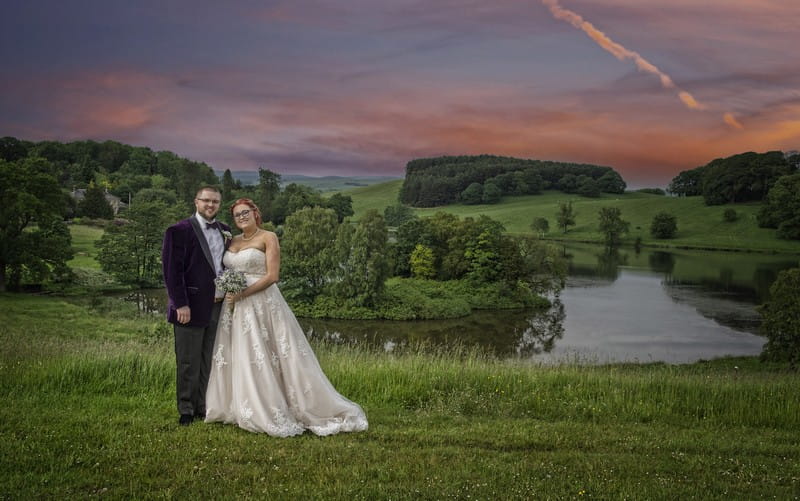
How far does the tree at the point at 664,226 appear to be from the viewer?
12394 cm

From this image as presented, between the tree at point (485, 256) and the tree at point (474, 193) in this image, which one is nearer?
the tree at point (485, 256)

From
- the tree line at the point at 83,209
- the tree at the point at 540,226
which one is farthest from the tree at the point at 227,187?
the tree at the point at 540,226

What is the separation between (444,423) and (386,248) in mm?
54683

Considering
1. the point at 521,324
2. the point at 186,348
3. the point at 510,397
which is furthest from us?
the point at 521,324

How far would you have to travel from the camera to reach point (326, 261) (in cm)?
6331

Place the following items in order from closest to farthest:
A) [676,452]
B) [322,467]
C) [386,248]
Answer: [322,467] < [676,452] < [386,248]

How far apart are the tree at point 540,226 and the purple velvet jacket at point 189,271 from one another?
429ft

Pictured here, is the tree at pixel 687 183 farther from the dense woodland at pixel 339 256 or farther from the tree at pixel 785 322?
the tree at pixel 785 322

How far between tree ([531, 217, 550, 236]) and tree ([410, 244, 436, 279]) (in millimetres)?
66751

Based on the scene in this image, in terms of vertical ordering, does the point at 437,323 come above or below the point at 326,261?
below

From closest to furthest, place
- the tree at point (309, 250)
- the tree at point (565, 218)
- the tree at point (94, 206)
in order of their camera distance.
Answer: the tree at point (309, 250) < the tree at point (94, 206) < the tree at point (565, 218)

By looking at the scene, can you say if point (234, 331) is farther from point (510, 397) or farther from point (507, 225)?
point (507, 225)

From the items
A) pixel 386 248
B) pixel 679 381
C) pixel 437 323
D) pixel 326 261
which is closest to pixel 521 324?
pixel 437 323

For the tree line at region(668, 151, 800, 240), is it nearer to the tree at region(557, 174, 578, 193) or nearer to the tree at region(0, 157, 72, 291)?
the tree at region(557, 174, 578, 193)
